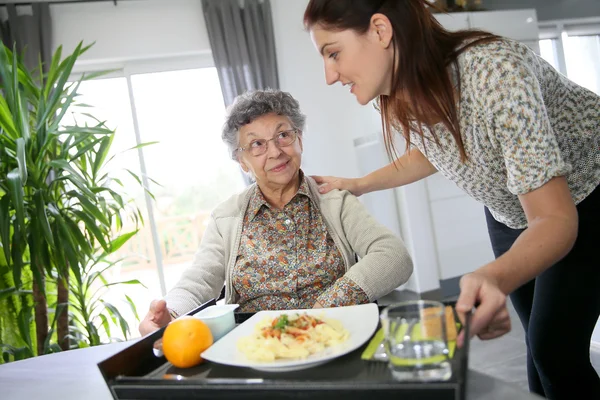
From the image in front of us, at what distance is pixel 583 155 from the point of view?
1.20m

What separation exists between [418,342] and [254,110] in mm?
1147

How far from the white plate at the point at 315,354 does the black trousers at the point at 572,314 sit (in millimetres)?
498

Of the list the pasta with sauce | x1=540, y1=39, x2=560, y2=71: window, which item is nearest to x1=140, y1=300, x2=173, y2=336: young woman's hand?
the pasta with sauce

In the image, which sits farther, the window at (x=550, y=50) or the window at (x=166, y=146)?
the window at (x=166, y=146)

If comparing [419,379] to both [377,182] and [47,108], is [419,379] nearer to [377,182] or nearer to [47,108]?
[377,182]

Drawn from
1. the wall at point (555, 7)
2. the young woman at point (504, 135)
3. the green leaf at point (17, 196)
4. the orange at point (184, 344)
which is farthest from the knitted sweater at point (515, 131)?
the wall at point (555, 7)

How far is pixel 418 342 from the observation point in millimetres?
630

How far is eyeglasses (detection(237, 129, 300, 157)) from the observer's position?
164cm

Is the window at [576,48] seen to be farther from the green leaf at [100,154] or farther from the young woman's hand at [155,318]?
the young woman's hand at [155,318]

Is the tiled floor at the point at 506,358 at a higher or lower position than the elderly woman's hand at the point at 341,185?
lower

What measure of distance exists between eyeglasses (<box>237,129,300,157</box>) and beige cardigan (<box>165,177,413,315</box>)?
125mm

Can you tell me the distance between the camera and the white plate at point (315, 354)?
0.72 metres

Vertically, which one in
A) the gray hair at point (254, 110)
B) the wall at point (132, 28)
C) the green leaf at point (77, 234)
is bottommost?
the green leaf at point (77, 234)

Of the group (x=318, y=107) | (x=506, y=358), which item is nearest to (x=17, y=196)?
(x=506, y=358)
